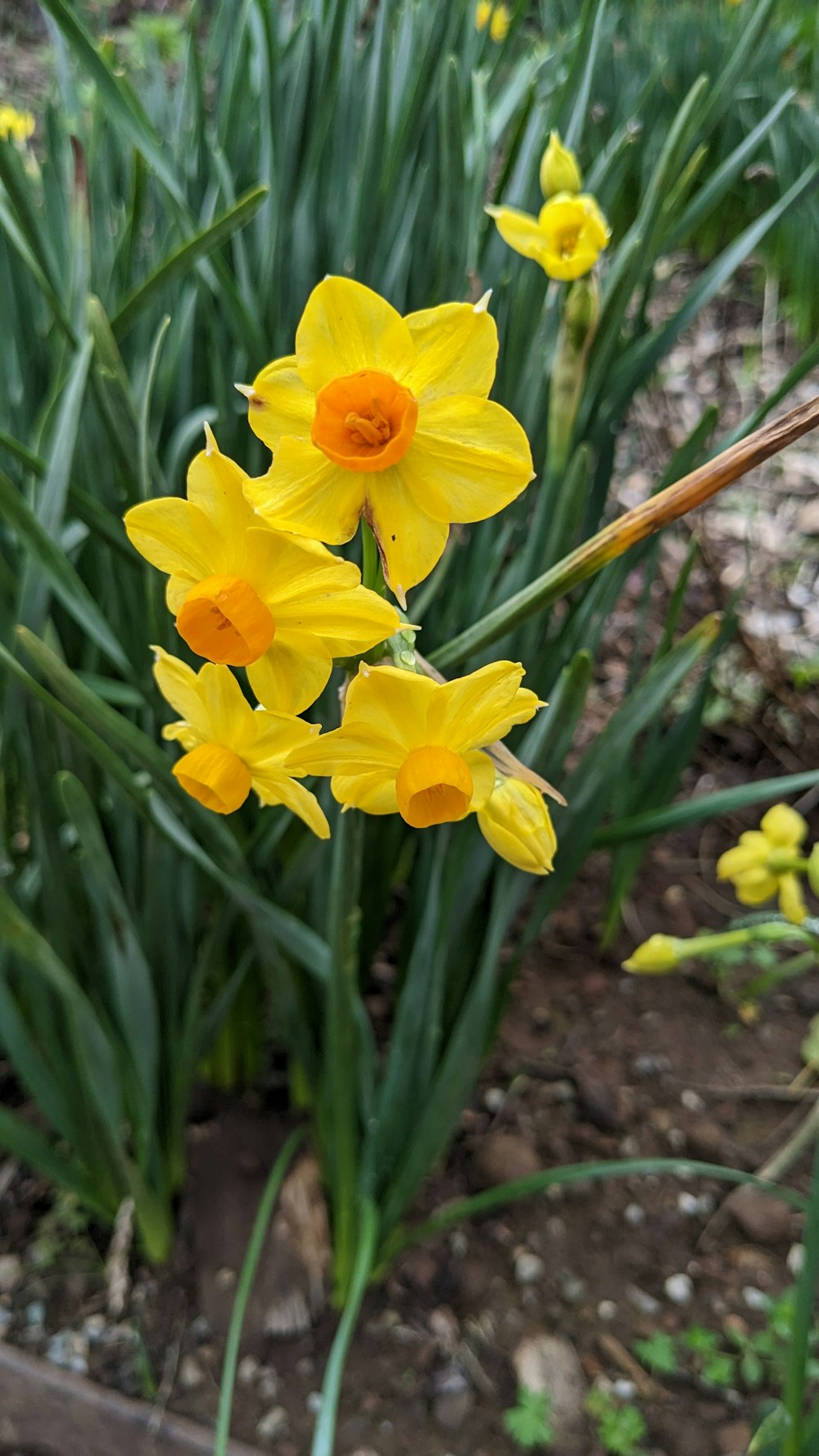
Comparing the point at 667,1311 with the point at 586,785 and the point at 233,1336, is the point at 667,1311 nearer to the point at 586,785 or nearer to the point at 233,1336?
the point at 233,1336

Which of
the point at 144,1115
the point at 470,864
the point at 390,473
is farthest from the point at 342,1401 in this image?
the point at 390,473

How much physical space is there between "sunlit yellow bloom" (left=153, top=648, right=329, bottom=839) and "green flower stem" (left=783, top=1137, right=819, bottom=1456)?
0.41 metres

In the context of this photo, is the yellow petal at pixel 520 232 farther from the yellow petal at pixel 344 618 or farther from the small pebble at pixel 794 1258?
the small pebble at pixel 794 1258

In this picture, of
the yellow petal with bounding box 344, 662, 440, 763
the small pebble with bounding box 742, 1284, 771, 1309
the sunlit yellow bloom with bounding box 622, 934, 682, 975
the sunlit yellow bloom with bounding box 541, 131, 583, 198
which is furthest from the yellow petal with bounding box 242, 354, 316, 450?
the small pebble with bounding box 742, 1284, 771, 1309

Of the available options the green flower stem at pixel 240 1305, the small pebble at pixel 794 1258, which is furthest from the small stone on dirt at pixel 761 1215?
the green flower stem at pixel 240 1305

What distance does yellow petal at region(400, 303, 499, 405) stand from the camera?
1.33 ft

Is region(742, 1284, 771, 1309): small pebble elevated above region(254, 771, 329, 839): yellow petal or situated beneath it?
situated beneath

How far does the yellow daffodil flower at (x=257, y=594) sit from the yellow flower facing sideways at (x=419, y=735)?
2cm

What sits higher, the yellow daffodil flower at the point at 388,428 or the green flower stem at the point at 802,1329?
the yellow daffodil flower at the point at 388,428

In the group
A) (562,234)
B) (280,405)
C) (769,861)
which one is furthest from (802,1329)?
(562,234)

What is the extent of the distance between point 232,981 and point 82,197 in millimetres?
682

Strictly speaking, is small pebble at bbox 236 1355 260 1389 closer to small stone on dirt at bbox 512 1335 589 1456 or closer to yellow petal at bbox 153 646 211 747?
small stone on dirt at bbox 512 1335 589 1456

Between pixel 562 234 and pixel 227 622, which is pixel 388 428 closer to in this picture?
pixel 227 622

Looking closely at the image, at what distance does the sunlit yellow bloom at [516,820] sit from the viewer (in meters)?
0.49
